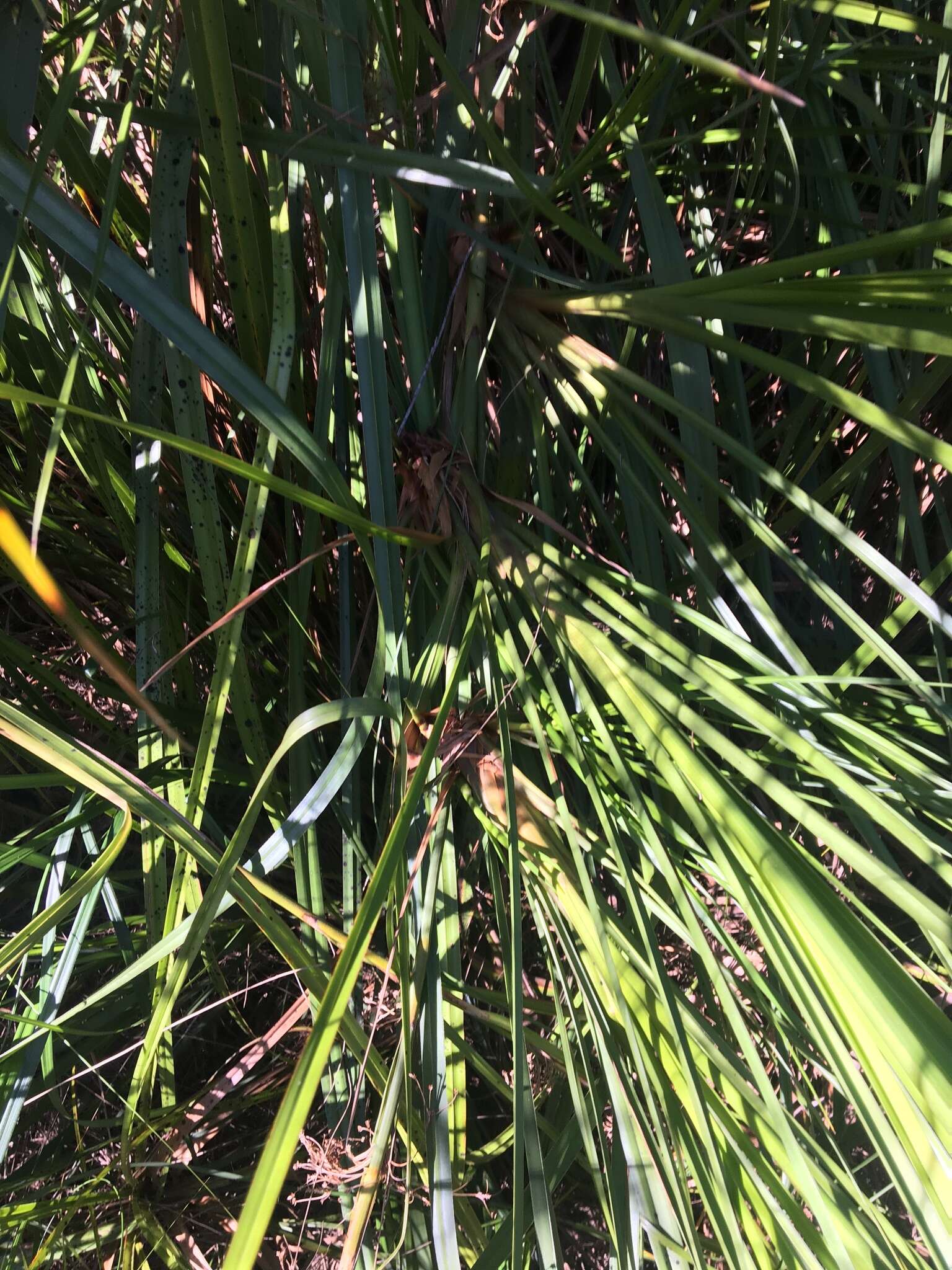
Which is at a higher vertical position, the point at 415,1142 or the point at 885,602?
the point at 885,602

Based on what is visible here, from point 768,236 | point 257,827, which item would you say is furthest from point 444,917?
point 768,236

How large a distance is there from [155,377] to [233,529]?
0.46 feet

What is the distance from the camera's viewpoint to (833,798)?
46 centimetres

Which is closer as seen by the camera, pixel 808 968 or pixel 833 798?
pixel 808 968

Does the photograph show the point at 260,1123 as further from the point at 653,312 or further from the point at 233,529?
the point at 653,312

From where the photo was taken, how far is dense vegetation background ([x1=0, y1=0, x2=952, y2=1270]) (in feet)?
0.79

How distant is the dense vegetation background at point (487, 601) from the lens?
0.24 m

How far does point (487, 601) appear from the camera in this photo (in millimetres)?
338

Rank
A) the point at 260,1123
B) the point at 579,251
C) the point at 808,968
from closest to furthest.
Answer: the point at 808,968
the point at 579,251
the point at 260,1123

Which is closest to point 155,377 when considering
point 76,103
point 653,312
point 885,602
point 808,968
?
point 76,103

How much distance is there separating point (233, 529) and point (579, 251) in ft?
0.95

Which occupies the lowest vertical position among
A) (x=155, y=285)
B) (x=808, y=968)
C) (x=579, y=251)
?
(x=808, y=968)

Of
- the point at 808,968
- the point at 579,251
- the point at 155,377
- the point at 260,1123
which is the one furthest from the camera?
the point at 260,1123

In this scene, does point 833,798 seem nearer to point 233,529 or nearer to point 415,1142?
point 415,1142
